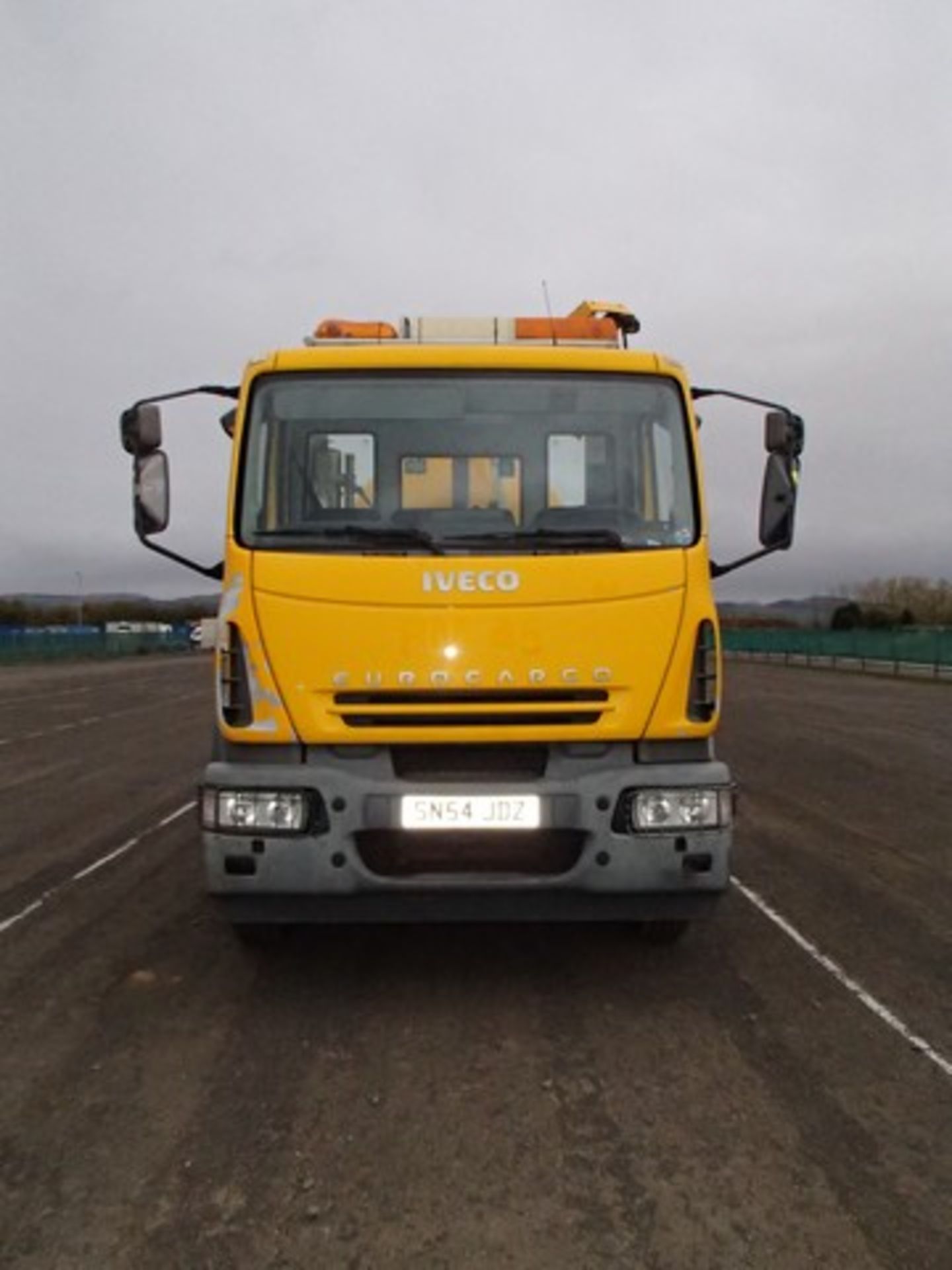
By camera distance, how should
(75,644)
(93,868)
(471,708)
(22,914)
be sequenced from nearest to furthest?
(471,708), (22,914), (93,868), (75,644)

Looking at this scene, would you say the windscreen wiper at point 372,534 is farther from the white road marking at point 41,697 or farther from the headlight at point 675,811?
the white road marking at point 41,697

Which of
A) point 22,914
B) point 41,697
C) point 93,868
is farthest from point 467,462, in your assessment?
point 41,697

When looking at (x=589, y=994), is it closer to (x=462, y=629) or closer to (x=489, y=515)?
(x=462, y=629)

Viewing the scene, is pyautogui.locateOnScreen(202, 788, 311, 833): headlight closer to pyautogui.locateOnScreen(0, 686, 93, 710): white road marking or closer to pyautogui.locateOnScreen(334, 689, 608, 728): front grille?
pyautogui.locateOnScreen(334, 689, 608, 728): front grille

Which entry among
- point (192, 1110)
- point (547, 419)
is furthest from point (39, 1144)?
point (547, 419)

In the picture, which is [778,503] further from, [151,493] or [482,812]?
[151,493]

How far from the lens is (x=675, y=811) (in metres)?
3.95

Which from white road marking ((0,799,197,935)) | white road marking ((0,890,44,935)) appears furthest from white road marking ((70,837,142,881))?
white road marking ((0,890,44,935))

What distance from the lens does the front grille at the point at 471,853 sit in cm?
396

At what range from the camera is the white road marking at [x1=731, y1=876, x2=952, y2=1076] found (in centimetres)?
374

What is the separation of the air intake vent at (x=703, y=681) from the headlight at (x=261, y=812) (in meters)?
1.58

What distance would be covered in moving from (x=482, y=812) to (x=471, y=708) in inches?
16.1

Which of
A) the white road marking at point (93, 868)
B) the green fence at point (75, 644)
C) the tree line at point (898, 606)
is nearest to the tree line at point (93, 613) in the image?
the green fence at point (75, 644)

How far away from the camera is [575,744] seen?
3.97 meters
